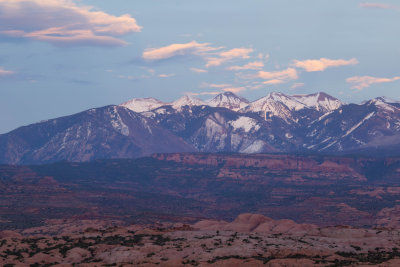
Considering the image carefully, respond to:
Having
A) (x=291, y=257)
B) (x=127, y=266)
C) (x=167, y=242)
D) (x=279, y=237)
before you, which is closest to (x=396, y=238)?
(x=279, y=237)

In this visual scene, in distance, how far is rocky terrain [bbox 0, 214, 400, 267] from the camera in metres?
101

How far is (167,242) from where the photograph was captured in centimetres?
12144

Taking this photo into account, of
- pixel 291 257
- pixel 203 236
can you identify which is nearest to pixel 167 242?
pixel 203 236

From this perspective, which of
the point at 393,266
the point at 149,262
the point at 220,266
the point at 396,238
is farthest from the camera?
the point at 396,238

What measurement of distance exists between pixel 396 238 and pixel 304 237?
557 inches

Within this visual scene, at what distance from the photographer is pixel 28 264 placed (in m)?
108

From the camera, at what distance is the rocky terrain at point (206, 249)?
332 ft

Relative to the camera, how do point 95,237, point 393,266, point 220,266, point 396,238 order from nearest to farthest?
point 393,266 → point 220,266 → point 396,238 → point 95,237

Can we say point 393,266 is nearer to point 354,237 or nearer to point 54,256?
point 354,237

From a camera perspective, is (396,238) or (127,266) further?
(396,238)

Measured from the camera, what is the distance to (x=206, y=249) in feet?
364

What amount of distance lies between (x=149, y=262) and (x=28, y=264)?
17714 mm

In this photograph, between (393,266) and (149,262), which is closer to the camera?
(393,266)

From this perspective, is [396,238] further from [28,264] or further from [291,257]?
[28,264]
